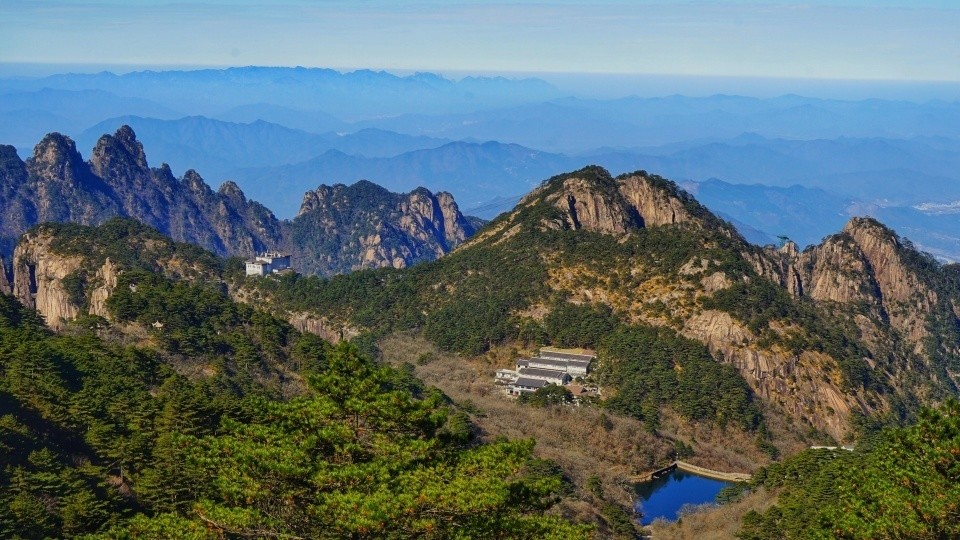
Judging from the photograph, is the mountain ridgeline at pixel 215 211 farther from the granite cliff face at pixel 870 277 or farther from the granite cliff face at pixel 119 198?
the granite cliff face at pixel 870 277

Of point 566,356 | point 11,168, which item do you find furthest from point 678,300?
point 11,168

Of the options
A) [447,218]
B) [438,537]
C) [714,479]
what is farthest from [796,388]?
[447,218]

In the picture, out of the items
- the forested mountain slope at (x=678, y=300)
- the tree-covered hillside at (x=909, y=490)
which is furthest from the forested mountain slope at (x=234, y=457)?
the forested mountain slope at (x=678, y=300)

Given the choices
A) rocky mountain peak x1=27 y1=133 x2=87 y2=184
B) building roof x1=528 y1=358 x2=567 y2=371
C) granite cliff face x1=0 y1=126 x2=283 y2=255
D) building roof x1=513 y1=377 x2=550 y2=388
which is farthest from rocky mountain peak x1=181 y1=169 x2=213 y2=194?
building roof x1=513 y1=377 x2=550 y2=388

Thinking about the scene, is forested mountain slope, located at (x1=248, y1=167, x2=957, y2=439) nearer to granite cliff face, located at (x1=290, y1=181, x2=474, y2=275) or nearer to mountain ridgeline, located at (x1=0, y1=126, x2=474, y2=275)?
granite cliff face, located at (x1=290, y1=181, x2=474, y2=275)

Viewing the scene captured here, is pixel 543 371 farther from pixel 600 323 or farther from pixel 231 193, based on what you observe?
pixel 231 193

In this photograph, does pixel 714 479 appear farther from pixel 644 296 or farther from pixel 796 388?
pixel 644 296
